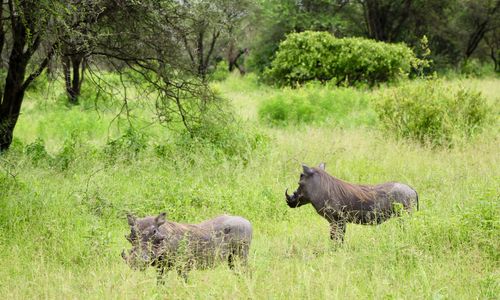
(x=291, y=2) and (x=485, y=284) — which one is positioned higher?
(x=291, y=2)

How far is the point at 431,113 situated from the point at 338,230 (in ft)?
18.6

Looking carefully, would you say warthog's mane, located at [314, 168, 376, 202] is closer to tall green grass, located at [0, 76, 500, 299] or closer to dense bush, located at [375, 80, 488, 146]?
tall green grass, located at [0, 76, 500, 299]

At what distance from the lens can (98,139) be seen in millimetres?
12469

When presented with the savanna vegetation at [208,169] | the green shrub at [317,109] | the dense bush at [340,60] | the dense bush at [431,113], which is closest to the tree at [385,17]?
the dense bush at [340,60]

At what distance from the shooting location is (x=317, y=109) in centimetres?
1448

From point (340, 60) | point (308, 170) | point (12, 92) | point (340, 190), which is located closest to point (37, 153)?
point (12, 92)

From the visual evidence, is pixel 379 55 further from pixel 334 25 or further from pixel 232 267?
pixel 232 267

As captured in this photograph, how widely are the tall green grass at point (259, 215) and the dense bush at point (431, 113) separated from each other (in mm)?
345

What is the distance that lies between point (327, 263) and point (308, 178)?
1048 millimetres

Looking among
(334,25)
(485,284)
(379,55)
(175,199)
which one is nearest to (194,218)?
(175,199)

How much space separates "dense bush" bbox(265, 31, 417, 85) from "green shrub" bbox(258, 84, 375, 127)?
475 centimetres

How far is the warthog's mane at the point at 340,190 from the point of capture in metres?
5.78

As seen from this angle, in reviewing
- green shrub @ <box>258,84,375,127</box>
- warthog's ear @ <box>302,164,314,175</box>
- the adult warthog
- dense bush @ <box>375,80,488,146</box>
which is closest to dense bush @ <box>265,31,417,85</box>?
A: green shrub @ <box>258,84,375,127</box>

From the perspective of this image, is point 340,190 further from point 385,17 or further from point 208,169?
point 385,17
